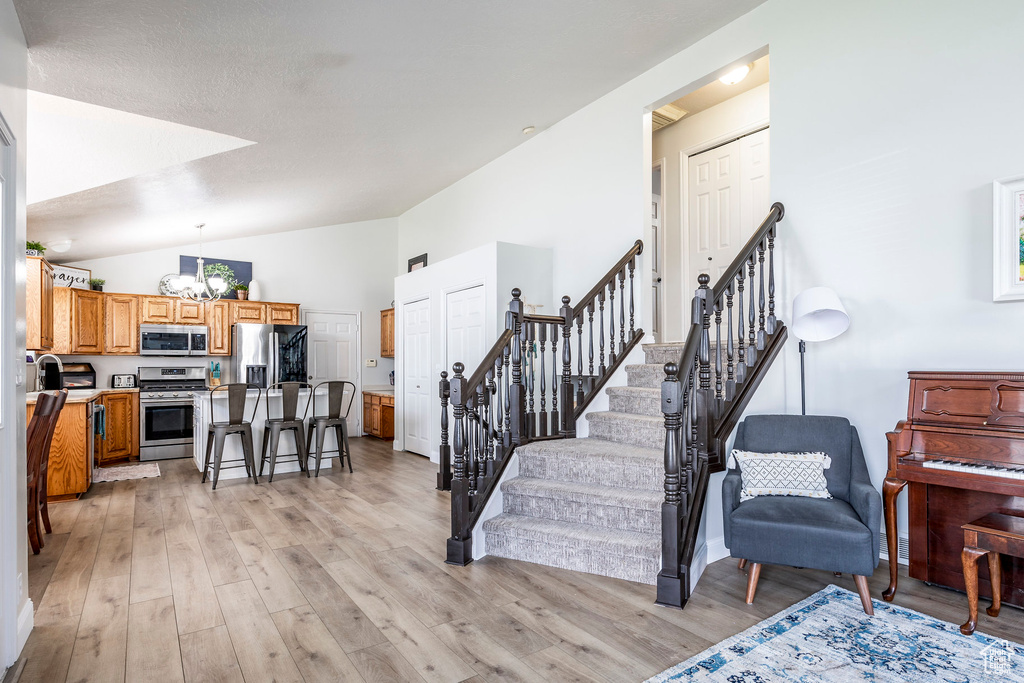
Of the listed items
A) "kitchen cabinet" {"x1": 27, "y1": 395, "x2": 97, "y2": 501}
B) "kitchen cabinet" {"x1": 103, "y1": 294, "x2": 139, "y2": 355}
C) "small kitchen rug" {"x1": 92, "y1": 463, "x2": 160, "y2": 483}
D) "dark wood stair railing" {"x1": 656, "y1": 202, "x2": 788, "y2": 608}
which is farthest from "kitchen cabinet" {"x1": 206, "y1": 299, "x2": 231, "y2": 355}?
"dark wood stair railing" {"x1": 656, "y1": 202, "x2": 788, "y2": 608}

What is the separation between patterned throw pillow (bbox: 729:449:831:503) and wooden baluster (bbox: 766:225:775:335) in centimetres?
105

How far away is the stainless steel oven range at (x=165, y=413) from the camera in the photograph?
6.98 m

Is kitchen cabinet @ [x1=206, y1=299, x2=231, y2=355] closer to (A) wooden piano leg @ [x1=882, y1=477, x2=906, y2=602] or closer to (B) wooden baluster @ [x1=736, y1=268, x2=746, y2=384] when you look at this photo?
(B) wooden baluster @ [x1=736, y1=268, x2=746, y2=384]

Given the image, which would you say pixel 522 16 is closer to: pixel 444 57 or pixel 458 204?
pixel 444 57

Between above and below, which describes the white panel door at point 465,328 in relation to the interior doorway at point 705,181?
below

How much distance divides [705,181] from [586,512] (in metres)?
3.92

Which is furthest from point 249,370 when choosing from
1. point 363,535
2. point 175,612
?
point 175,612

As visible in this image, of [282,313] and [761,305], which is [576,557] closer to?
[761,305]

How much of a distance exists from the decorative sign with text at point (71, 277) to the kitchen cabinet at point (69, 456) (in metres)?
2.37

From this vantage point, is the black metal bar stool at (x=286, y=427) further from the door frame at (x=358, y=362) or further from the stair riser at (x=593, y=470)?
the stair riser at (x=593, y=470)

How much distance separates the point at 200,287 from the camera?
6922 mm

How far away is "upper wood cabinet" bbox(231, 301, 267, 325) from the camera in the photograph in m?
7.82

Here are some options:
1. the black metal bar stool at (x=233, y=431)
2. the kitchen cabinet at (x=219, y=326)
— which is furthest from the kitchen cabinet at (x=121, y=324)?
the black metal bar stool at (x=233, y=431)

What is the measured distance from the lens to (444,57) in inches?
155
